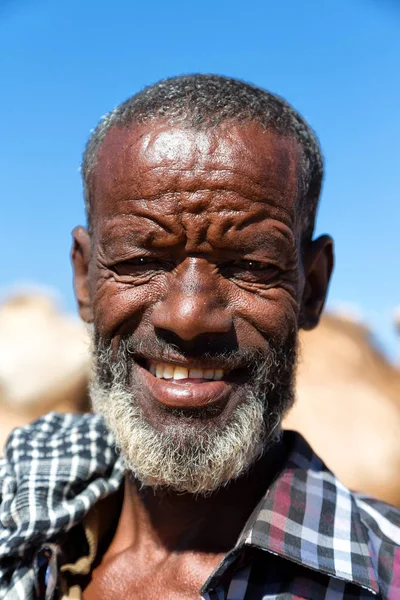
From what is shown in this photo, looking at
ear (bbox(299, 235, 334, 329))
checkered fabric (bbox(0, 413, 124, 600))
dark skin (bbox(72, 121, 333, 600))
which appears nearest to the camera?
dark skin (bbox(72, 121, 333, 600))

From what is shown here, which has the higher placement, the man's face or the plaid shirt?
the man's face

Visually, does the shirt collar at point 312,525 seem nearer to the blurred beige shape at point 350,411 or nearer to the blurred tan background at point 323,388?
the blurred tan background at point 323,388

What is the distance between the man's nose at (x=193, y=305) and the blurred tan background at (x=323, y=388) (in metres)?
3.32

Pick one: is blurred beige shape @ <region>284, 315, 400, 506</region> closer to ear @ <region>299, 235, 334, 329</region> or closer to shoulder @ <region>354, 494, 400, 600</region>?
ear @ <region>299, 235, 334, 329</region>

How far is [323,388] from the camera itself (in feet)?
19.8

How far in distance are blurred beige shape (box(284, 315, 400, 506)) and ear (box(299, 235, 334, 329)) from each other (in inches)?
129

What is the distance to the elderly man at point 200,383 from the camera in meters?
1.96

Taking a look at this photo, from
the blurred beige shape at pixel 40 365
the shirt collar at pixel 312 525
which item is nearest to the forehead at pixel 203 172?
the shirt collar at pixel 312 525

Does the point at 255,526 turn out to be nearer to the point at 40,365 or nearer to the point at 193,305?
the point at 193,305

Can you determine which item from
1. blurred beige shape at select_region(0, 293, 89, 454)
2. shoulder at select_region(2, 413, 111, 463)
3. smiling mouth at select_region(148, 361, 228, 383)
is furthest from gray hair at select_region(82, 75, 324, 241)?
blurred beige shape at select_region(0, 293, 89, 454)

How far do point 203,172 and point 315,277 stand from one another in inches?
23.2

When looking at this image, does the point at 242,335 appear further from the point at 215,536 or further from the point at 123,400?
the point at 215,536

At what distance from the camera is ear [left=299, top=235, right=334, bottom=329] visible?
2.33m

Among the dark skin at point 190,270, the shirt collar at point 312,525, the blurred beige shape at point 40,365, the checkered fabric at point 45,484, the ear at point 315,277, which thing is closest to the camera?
the shirt collar at point 312,525
